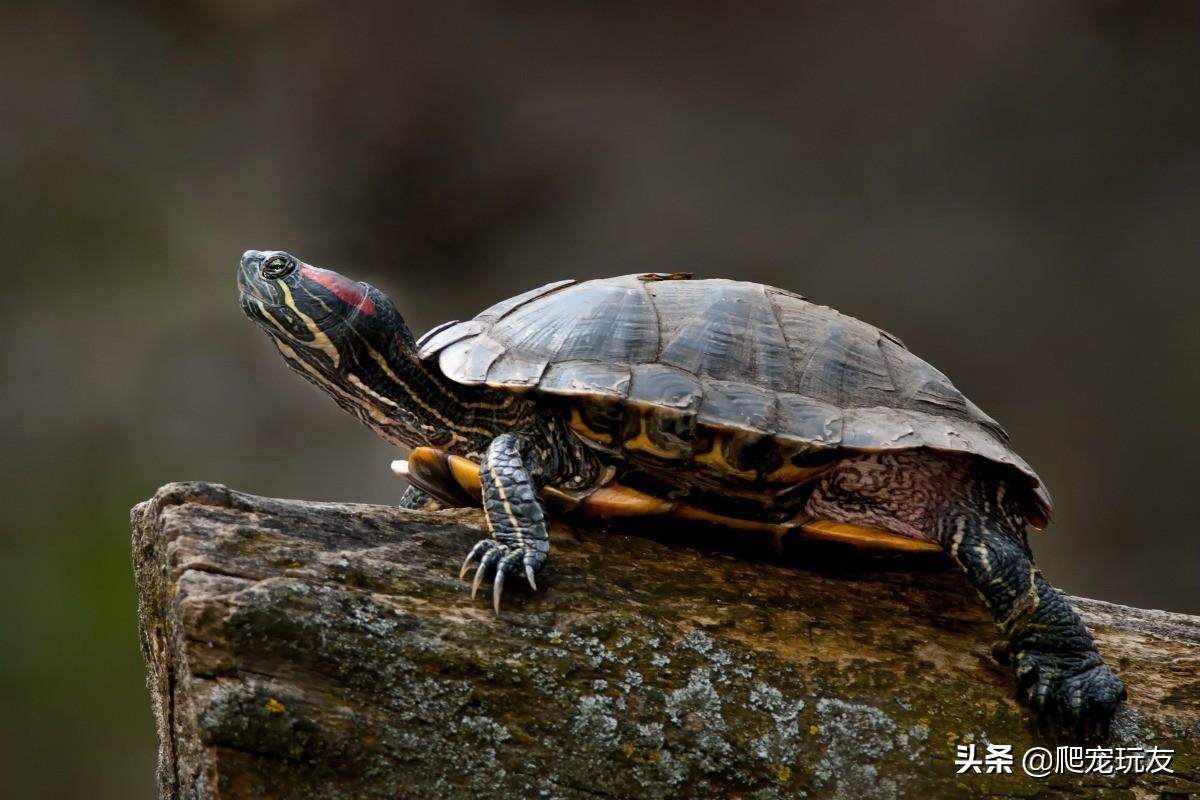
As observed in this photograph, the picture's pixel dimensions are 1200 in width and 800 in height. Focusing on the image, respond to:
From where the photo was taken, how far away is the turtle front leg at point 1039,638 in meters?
2.76

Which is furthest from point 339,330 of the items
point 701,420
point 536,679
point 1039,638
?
point 1039,638

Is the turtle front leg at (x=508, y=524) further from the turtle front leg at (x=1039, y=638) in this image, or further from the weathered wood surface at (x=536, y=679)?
the turtle front leg at (x=1039, y=638)

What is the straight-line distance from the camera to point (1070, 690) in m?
2.75

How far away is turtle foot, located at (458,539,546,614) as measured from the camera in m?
2.66

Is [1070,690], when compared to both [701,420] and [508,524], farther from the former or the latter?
[508,524]

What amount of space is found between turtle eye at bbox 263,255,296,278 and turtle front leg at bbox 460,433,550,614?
1192 mm

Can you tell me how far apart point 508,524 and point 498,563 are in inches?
5.7

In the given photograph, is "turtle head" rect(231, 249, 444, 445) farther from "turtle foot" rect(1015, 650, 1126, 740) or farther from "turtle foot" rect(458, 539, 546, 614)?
"turtle foot" rect(1015, 650, 1126, 740)

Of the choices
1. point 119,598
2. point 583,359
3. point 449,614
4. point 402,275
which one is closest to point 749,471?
point 583,359

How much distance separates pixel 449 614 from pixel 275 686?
1.62 feet

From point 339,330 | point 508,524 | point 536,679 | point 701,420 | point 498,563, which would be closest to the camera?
point 536,679

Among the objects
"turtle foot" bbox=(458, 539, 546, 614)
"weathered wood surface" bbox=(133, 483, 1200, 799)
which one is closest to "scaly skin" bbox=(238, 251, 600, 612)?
"weathered wood surface" bbox=(133, 483, 1200, 799)

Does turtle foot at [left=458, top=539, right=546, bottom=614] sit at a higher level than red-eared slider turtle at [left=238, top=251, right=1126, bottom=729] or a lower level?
lower

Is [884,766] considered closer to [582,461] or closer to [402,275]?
[582,461]
